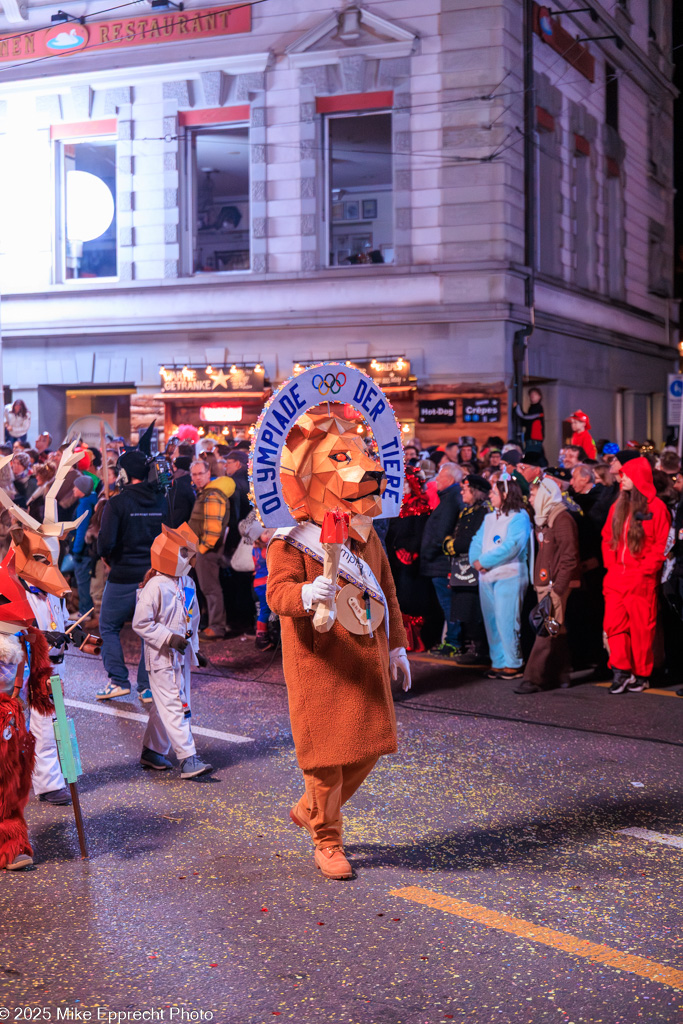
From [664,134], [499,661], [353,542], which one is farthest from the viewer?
[664,134]

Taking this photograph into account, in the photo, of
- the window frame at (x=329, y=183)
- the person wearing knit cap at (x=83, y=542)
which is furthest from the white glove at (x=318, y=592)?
the window frame at (x=329, y=183)

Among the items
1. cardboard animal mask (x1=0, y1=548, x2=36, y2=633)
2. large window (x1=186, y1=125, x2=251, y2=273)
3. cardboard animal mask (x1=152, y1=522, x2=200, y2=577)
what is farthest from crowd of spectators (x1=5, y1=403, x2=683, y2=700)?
large window (x1=186, y1=125, x2=251, y2=273)

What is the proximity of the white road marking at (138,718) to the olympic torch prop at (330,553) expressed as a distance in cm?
320

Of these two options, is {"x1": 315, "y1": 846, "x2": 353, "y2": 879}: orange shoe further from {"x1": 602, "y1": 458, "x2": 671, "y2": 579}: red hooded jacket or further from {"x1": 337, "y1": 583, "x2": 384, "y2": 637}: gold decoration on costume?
{"x1": 602, "y1": 458, "x2": 671, "y2": 579}: red hooded jacket

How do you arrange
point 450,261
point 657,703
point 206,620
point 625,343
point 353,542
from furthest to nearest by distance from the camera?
point 625,343 < point 450,261 < point 206,620 < point 657,703 < point 353,542

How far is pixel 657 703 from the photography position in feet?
29.6

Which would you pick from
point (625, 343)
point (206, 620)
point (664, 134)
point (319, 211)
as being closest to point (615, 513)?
point (206, 620)

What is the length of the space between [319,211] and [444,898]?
18019mm

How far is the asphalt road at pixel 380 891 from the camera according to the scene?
4145 mm

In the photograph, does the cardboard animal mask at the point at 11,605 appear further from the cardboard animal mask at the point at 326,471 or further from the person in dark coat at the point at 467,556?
the person in dark coat at the point at 467,556

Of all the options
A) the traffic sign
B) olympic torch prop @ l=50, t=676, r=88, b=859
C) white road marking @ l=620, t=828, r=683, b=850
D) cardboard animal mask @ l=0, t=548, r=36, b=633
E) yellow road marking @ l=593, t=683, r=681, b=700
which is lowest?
white road marking @ l=620, t=828, r=683, b=850

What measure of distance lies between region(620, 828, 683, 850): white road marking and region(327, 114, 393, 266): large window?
54.4 ft

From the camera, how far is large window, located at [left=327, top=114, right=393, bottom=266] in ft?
70.1

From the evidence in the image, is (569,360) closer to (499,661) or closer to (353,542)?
(499,661)
